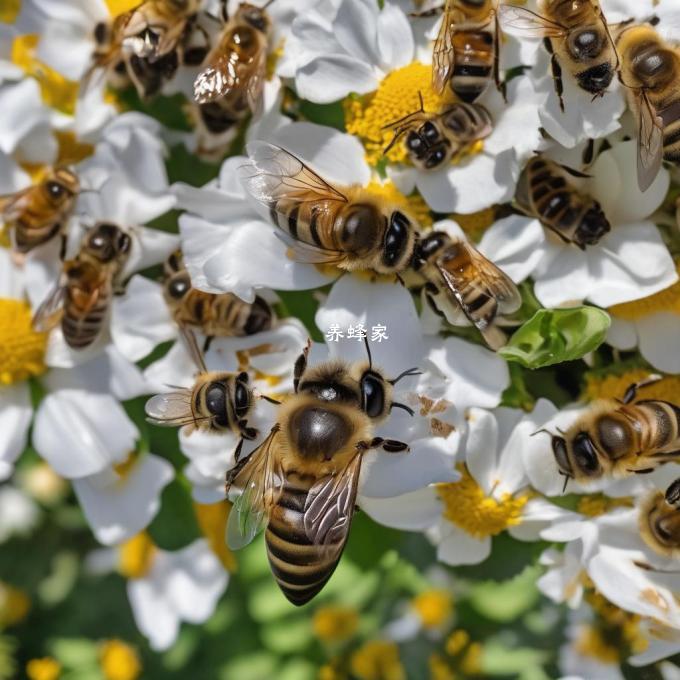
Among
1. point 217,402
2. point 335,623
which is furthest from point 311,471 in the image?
point 335,623

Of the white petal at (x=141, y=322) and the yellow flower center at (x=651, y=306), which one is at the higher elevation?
the yellow flower center at (x=651, y=306)

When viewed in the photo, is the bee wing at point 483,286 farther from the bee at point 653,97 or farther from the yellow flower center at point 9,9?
the yellow flower center at point 9,9

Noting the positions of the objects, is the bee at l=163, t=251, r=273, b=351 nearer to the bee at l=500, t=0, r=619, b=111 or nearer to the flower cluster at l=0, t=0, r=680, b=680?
the flower cluster at l=0, t=0, r=680, b=680

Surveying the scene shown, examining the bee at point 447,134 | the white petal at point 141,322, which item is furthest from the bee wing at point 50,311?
the bee at point 447,134

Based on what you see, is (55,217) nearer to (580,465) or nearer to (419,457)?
(419,457)

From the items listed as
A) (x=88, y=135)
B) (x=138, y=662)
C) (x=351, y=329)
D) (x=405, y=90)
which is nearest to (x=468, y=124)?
(x=405, y=90)

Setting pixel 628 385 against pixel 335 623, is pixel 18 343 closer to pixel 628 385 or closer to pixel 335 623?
pixel 335 623
